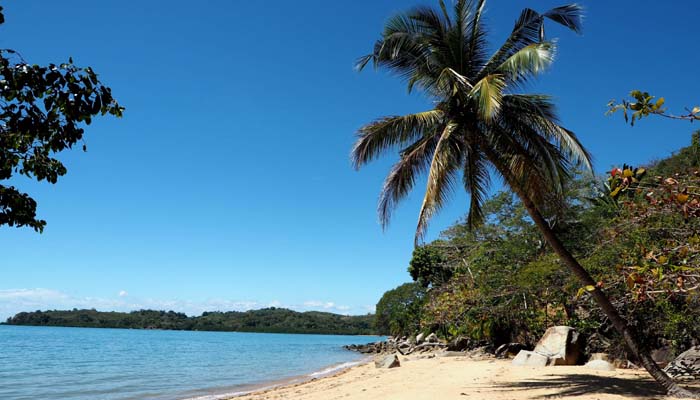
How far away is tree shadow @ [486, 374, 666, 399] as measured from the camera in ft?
29.6

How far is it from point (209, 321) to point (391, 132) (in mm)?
148773

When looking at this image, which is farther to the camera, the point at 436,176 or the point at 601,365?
the point at 601,365

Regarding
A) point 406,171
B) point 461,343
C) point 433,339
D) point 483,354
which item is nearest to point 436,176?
point 406,171

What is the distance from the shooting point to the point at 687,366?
431 inches

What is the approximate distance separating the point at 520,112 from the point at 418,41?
8.91ft

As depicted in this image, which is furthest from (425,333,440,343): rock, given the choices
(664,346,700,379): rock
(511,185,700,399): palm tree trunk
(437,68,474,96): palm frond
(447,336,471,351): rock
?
(437,68,474,96): palm frond

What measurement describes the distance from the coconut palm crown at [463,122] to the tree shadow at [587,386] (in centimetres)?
385

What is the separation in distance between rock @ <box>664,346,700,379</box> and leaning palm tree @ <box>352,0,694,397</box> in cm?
156

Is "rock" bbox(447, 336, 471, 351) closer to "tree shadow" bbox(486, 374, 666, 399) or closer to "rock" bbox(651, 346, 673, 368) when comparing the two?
"rock" bbox(651, 346, 673, 368)

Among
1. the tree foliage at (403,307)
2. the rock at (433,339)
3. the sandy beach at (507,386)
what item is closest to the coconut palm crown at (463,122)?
the sandy beach at (507,386)

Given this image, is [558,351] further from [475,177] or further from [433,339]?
[433,339]

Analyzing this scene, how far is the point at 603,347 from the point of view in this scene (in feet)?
52.6

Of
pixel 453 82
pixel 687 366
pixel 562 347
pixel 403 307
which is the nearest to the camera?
pixel 453 82

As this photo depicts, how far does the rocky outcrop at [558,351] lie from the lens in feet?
47.2
